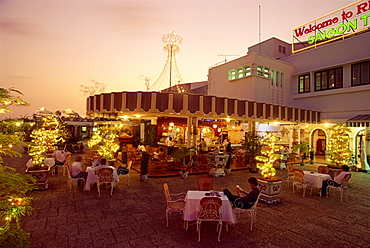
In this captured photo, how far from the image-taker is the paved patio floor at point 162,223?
4441 mm

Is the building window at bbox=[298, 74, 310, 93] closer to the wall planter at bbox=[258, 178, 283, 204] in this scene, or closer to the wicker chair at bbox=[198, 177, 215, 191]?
the wall planter at bbox=[258, 178, 283, 204]

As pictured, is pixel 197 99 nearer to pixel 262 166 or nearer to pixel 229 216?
pixel 262 166

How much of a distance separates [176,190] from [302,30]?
1834 cm

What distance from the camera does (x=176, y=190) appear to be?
27.1 feet

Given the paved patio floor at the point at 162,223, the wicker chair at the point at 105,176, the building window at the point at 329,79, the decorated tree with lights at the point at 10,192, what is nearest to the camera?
the decorated tree with lights at the point at 10,192

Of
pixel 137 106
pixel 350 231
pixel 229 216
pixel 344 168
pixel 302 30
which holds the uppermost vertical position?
pixel 302 30

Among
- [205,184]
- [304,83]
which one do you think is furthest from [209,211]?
[304,83]

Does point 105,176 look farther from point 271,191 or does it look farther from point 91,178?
point 271,191

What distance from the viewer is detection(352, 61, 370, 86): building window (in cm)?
1455

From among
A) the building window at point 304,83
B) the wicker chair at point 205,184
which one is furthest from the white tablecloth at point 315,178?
the building window at point 304,83

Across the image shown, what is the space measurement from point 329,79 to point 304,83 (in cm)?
230

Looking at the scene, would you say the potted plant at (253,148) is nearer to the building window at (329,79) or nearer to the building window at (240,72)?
the building window at (240,72)

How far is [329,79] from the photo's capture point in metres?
16.7

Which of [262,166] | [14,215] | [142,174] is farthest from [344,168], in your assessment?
[14,215]
